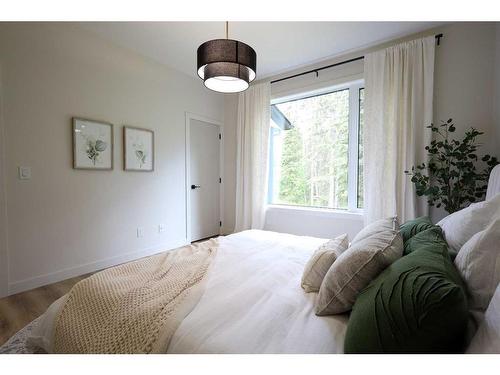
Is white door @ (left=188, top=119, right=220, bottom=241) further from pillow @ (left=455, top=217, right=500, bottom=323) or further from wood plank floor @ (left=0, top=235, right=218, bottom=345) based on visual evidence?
pillow @ (left=455, top=217, right=500, bottom=323)

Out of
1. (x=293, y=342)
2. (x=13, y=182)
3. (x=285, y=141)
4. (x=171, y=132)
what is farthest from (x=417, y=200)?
(x=13, y=182)

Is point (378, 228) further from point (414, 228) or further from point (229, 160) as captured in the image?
point (229, 160)

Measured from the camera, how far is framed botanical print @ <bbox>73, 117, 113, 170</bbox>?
2.56 m

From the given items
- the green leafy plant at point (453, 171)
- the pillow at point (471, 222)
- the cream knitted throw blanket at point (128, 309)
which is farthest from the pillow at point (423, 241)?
the green leafy plant at point (453, 171)

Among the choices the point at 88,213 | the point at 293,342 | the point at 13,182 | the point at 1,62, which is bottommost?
the point at 293,342

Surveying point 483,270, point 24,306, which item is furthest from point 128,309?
point 24,306

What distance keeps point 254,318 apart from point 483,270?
2.64ft

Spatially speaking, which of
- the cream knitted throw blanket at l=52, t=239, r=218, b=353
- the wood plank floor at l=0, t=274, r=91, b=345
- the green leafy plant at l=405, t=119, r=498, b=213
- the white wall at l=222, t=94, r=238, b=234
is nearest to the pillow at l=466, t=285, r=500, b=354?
the cream knitted throw blanket at l=52, t=239, r=218, b=353

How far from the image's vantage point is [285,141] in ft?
12.6

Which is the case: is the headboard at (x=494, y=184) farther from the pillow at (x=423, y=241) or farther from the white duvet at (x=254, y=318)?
the white duvet at (x=254, y=318)

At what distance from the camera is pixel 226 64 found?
1.69 m
